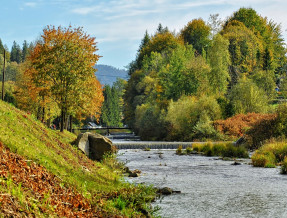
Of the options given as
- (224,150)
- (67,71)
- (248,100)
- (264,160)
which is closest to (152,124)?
(248,100)

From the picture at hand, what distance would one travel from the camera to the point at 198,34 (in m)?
103

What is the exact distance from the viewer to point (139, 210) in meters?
13.8

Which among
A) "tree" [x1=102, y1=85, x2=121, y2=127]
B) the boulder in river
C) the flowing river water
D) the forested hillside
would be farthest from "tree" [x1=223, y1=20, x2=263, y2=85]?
"tree" [x1=102, y1=85, x2=121, y2=127]

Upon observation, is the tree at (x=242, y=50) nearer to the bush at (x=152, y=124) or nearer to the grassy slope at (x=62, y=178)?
the bush at (x=152, y=124)

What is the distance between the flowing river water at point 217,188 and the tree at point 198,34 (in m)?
71.3

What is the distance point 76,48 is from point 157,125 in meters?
35.2

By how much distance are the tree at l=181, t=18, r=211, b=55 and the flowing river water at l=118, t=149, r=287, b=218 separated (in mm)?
71345

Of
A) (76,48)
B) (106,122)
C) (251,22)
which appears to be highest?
(251,22)

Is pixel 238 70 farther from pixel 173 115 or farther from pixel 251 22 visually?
pixel 173 115

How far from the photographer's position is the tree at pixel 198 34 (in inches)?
4001

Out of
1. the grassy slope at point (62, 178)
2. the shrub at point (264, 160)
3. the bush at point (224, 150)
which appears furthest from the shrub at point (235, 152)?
the grassy slope at point (62, 178)

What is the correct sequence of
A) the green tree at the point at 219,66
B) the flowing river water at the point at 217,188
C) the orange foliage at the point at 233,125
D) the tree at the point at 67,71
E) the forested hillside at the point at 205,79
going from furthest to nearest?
the green tree at the point at 219,66 → the forested hillside at the point at 205,79 → the orange foliage at the point at 233,125 → the tree at the point at 67,71 → the flowing river water at the point at 217,188

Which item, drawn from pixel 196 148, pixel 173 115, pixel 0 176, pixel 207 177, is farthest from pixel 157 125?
pixel 0 176

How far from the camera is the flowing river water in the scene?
654 inches
